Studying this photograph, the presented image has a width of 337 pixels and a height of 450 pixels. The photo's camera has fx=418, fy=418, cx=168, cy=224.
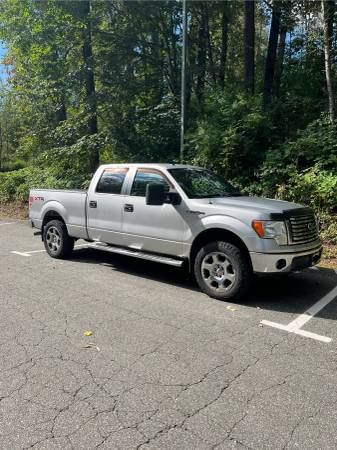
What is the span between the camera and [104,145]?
47.6 feet

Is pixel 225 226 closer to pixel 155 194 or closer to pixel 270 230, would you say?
pixel 270 230

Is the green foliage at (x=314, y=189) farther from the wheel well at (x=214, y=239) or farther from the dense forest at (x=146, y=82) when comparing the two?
the wheel well at (x=214, y=239)

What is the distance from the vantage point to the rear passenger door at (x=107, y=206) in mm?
6820

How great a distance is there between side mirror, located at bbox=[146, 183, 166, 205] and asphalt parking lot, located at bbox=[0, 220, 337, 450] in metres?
1.29

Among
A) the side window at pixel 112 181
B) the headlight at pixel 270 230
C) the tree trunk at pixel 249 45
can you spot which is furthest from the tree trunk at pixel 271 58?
the headlight at pixel 270 230

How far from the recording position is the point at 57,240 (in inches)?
313

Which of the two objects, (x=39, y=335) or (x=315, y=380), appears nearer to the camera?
(x=315, y=380)

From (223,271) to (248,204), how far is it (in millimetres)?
961

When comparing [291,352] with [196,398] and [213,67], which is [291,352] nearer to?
[196,398]

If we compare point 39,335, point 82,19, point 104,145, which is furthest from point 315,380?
point 82,19

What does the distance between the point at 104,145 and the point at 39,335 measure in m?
10.9

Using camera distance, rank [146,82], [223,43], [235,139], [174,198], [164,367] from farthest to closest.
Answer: [223,43], [146,82], [235,139], [174,198], [164,367]

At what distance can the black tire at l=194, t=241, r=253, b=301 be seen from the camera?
17.4 feet

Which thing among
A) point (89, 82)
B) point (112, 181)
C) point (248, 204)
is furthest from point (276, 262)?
point (89, 82)
